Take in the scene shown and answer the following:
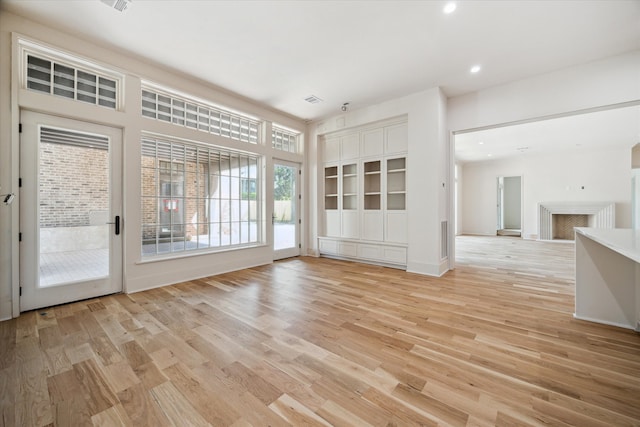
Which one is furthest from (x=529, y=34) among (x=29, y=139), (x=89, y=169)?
(x=29, y=139)

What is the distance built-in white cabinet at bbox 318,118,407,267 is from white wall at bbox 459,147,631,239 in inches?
306

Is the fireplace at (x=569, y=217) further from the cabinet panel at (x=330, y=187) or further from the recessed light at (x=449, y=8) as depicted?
the recessed light at (x=449, y=8)

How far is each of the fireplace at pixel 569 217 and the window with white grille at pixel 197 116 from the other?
10.2m

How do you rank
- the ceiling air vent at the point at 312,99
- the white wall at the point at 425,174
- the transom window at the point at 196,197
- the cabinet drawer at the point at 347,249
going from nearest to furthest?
the transom window at the point at 196,197 < the white wall at the point at 425,174 < the ceiling air vent at the point at 312,99 < the cabinet drawer at the point at 347,249

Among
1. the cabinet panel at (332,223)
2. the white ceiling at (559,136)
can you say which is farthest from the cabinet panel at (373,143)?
the white ceiling at (559,136)

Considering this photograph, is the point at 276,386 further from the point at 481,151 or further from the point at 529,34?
the point at 481,151

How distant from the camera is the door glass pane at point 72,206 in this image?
298cm

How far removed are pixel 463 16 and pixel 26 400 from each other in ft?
15.6

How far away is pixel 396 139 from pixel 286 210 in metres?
2.80

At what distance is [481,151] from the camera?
29.9ft

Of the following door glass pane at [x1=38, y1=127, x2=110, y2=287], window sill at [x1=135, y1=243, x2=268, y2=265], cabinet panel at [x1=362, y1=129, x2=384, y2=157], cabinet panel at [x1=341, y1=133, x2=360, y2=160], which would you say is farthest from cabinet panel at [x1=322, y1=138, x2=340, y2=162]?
door glass pane at [x1=38, y1=127, x2=110, y2=287]

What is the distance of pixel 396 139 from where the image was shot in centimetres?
501

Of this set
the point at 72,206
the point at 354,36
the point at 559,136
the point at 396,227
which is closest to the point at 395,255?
the point at 396,227

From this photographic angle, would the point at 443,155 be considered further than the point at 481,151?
No
